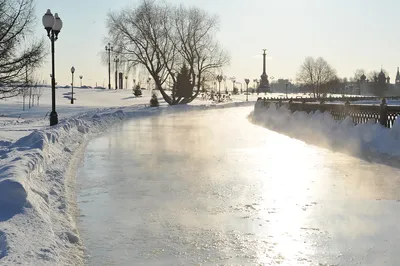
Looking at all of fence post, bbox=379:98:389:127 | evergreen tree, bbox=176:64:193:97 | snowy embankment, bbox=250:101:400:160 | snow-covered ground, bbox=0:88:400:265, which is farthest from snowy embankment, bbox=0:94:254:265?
evergreen tree, bbox=176:64:193:97

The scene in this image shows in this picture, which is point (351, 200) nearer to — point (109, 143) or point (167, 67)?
point (109, 143)

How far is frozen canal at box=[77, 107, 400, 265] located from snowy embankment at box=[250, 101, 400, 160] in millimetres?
2057

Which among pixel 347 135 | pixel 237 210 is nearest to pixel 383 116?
pixel 347 135

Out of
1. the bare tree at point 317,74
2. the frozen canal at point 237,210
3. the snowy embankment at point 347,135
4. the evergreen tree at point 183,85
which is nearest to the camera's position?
the frozen canal at point 237,210

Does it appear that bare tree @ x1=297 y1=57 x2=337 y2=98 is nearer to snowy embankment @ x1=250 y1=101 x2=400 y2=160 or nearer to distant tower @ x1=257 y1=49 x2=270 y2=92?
distant tower @ x1=257 y1=49 x2=270 y2=92

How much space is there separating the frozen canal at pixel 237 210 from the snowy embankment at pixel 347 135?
2057 mm

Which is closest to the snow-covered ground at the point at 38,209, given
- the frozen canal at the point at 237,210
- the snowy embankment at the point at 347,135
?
the frozen canal at the point at 237,210

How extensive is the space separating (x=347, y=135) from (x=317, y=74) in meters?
110

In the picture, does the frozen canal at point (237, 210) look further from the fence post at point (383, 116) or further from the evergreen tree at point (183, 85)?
the evergreen tree at point (183, 85)

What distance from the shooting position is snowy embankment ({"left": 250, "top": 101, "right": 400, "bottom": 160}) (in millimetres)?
14031

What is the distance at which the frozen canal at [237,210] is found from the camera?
4922mm

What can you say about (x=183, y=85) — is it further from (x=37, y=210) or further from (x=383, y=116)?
(x=37, y=210)

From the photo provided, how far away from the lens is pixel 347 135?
1714 centimetres

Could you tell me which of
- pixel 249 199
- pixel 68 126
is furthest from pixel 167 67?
pixel 249 199
